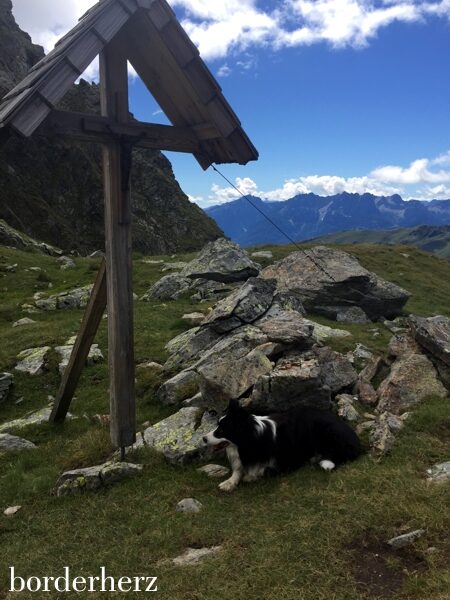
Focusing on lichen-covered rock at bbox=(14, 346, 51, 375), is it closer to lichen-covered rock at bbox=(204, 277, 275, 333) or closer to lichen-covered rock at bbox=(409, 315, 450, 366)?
lichen-covered rock at bbox=(204, 277, 275, 333)

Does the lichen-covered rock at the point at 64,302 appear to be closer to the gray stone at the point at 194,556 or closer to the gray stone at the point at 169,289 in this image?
the gray stone at the point at 169,289

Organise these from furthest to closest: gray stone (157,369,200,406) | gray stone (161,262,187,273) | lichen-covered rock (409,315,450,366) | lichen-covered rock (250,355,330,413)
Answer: gray stone (161,262,187,273)
gray stone (157,369,200,406)
lichen-covered rock (409,315,450,366)
lichen-covered rock (250,355,330,413)

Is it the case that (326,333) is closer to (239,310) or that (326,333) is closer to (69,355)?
(239,310)

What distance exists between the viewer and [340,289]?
24.6 m

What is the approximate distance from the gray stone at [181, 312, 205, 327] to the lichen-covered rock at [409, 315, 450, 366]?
8.89 metres

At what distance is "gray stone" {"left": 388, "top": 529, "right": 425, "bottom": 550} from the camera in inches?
262

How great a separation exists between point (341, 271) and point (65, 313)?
14687 mm

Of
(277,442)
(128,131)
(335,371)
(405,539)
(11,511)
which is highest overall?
(128,131)

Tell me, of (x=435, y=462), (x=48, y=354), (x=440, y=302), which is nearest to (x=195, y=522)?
(x=435, y=462)

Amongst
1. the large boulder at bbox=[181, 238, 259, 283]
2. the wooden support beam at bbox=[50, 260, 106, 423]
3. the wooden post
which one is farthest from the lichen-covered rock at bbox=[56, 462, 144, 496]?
the large boulder at bbox=[181, 238, 259, 283]

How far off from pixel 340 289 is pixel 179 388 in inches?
536

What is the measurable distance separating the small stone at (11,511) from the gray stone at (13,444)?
2.55 meters

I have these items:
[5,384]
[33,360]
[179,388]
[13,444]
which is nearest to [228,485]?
[179,388]

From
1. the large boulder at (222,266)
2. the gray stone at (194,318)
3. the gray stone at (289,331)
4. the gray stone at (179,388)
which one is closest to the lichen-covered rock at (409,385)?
the gray stone at (289,331)
